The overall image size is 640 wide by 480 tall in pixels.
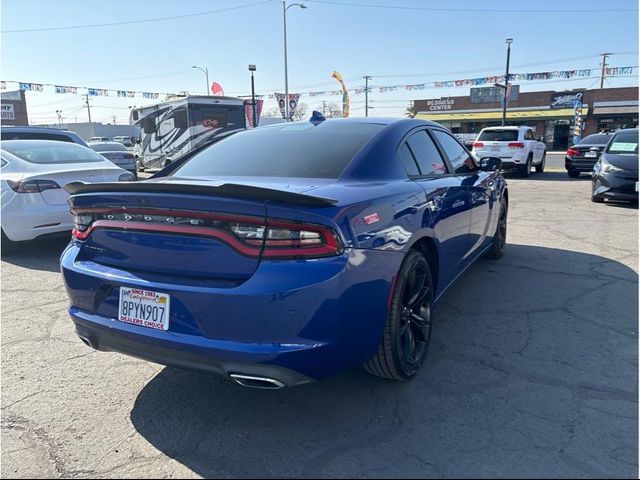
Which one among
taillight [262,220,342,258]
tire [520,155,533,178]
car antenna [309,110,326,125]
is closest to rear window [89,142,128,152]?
tire [520,155,533,178]

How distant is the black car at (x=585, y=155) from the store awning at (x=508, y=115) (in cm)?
2716

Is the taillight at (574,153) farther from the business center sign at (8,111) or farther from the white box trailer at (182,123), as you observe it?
the business center sign at (8,111)

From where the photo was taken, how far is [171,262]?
7.58 feet

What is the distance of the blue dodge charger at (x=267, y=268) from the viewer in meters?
2.14

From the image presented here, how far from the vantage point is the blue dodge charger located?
2143mm

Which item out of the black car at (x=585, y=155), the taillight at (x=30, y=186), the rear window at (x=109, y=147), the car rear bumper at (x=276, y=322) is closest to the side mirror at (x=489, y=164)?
the car rear bumper at (x=276, y=322)

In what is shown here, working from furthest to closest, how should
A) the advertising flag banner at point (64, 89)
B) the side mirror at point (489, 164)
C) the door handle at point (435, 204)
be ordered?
the advertising flag banner at point (64, 89), the side mirror at point (489, 164), the door handle at point (435, 204)

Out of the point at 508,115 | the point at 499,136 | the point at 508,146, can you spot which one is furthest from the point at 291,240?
the point at 508,115

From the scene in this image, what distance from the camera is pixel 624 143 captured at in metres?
9.82

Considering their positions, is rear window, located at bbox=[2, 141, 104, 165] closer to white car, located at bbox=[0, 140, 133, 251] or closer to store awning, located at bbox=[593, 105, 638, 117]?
white car, located at bbox=[0, 140, 133, 251]

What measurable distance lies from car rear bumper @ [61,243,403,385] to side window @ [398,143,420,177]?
3.29ft

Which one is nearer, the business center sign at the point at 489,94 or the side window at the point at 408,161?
the side window at the point at 408,161

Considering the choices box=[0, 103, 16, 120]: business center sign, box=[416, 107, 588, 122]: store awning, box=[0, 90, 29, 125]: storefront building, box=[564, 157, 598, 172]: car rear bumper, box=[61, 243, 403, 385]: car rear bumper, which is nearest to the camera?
box=[61, 243, 403, 385]: car rear bumper

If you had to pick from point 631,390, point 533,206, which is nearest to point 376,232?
point 631,390
